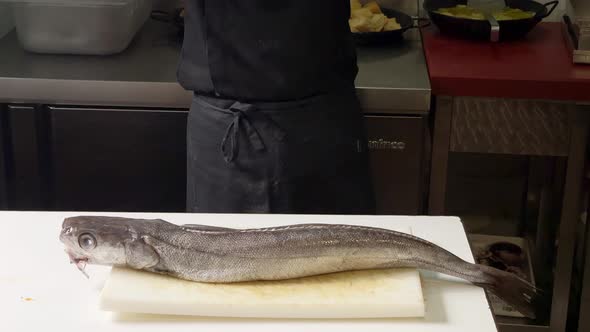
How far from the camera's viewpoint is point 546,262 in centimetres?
265

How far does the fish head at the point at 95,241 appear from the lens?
121cm

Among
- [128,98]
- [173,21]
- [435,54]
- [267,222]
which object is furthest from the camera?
[173,21]

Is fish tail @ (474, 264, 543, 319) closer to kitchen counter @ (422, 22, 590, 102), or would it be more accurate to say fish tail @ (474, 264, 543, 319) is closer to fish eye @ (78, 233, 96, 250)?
fish eye @ (78, 233, 96, 250)

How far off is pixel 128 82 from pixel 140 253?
106cm

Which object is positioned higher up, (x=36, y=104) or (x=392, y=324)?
(x=392, y=324)

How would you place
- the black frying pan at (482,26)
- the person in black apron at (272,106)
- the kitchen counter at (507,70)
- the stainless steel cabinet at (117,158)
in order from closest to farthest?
the person in black apron at (272,106), the kitchen counter at (507,70), the stainless steel cabinet at (117,158), the black frying pan at (482,26)

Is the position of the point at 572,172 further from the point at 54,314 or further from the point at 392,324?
the point at 54,314

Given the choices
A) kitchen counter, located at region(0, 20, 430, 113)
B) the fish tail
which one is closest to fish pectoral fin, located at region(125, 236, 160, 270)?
the fish tail

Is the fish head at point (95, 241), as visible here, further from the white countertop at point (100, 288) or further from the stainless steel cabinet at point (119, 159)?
the stainless steel cabinet at point (119, 159)

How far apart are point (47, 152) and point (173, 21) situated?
1.64ft

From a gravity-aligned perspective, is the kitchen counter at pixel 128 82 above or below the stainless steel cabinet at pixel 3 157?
above

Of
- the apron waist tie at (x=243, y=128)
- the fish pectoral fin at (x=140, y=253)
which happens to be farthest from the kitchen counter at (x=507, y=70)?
the fish pectoral fin at (x=140, y=253)

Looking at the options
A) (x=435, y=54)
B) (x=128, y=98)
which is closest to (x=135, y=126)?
(x=128, y=98)

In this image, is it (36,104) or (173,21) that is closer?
(36,104)
